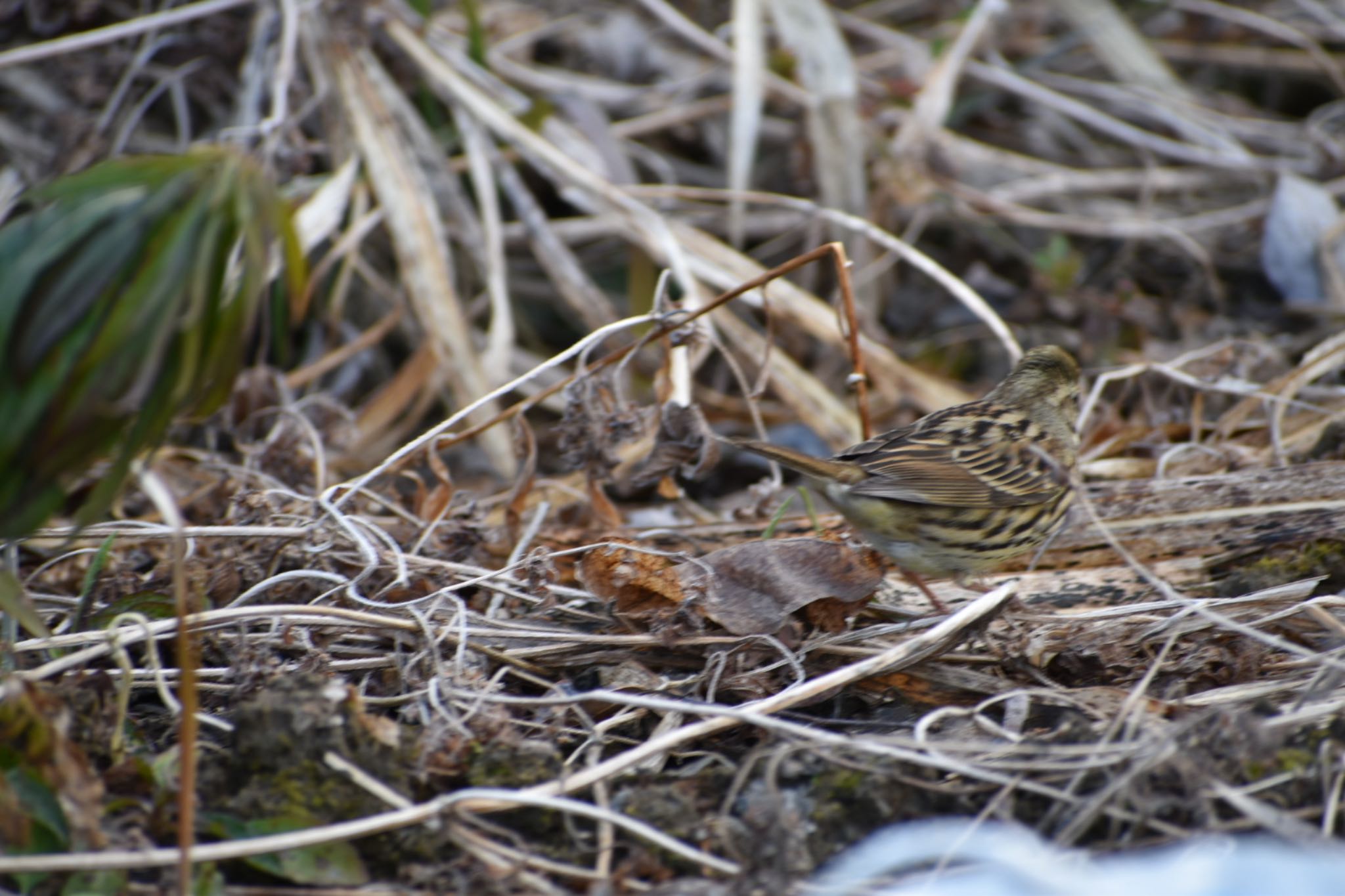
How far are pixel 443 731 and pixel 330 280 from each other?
9.57 feet

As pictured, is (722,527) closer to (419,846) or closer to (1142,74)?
(419,846)

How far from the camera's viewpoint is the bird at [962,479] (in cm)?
333

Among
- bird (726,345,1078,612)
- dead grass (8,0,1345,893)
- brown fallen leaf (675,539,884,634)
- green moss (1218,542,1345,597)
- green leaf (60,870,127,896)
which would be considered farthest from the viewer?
bird (726,345,1078,612)

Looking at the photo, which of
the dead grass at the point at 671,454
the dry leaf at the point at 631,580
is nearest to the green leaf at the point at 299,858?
the dead grass at the point at 671,454

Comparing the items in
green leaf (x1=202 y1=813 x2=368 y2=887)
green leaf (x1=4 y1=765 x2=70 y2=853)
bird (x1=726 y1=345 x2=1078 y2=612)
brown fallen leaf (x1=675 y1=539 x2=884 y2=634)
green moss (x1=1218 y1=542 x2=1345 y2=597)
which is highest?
green leaf (x1=4 y1=765 x2=70 y2=853)

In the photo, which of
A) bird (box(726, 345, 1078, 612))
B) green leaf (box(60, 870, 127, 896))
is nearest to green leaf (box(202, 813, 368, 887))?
green leaf (box(60, 870, 127, 896))

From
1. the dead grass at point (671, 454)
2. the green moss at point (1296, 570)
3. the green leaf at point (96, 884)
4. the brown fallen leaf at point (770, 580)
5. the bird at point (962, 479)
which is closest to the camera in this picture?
the green leaf at point (96, 884)

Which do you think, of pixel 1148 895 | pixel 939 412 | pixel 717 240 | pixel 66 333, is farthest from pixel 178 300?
pixel 717 240

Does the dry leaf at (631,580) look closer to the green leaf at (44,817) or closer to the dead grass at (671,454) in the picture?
the dead grass at (671,454)

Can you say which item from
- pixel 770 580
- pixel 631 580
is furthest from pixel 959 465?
pixel 631 580

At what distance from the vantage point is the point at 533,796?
2.16m

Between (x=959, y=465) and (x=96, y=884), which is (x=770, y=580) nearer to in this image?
(x=959, y=465)

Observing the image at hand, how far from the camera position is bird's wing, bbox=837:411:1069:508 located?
336 centimetres

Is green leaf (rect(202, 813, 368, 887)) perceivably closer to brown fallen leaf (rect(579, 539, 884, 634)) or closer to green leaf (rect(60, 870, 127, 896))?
green leaf (rect(60, 870, 127, 896))
